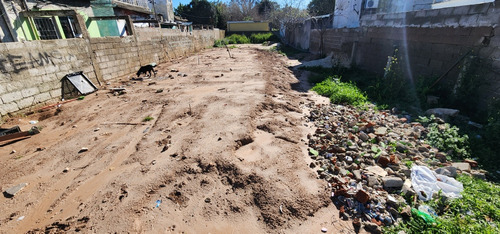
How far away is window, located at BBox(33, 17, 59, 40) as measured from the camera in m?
8.98

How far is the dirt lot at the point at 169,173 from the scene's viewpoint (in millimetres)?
2289

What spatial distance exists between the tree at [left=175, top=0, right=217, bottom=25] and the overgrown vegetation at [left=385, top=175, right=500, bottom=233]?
34.4m

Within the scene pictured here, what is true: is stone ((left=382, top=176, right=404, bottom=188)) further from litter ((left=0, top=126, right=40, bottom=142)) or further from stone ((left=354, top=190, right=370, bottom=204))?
litter ((left=0, top=126, right=40, bottom=142))

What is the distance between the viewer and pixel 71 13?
658cm

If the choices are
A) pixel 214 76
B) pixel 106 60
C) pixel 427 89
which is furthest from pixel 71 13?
pixel 427 89

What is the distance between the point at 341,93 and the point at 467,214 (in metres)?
4.04

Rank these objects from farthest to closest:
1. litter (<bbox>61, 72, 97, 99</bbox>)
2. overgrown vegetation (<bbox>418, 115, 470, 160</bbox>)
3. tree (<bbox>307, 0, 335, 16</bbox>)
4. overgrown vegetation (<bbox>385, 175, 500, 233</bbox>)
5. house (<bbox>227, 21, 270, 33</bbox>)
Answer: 1. house (<bbox>227, 21, 270, 33</bbox>)
2. tree (<bbox>307, 0, 335, 16</bbox>)
3. litter (<bbox>61, 72, 97, 99</bbox>)
4. overgrown vegetation (<bbox>418, 115, 470, 160</bbox>)
5. overgrown vegetation (<bbox>385, 175, 500, 233</bbox>)

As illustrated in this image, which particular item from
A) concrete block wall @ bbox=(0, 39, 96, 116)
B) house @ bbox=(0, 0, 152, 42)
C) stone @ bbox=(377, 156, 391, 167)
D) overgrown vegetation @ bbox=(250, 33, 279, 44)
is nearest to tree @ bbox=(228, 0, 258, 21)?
overgrown vegetation @ bbox=(250, 33, 279, 44)

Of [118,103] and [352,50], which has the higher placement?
[352,50]

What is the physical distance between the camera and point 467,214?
A: 7.05 feet

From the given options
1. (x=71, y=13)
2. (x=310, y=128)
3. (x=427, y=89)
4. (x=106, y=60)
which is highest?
(x=71, y=13)

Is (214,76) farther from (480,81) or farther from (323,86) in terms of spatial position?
(480,81)

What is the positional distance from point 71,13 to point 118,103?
3.39 meters

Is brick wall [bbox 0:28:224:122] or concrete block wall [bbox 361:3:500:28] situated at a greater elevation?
concrete block wall [bbox 361:3:500:28]
